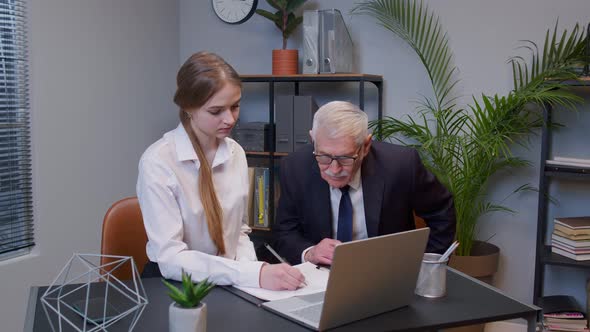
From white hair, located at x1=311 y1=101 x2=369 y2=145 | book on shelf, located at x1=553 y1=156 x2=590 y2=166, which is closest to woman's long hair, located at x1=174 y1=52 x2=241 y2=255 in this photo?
white hair, located at x1=311 y1=101 x2=369 y2=145

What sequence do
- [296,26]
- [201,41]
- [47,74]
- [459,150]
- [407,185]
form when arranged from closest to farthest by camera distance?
[407,185], [47,74], [459,150], [296,26], [201,41]

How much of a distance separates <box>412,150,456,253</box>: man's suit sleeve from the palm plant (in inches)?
29.5

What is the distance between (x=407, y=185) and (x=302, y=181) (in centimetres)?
38

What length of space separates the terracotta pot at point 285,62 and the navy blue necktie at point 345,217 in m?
1.59

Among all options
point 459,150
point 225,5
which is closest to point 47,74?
point 225,5

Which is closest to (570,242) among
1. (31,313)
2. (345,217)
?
(345,217)

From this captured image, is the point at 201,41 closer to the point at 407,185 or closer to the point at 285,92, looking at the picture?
the point at 285,92

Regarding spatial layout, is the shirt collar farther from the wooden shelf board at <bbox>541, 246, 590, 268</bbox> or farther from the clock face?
the clock face

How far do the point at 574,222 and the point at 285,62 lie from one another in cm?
177

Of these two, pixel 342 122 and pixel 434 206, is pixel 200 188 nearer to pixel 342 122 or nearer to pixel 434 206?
pixel 342 122

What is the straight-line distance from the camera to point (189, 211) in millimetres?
1875

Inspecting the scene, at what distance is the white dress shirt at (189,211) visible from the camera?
66.7 inches

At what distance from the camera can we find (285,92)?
388 cm

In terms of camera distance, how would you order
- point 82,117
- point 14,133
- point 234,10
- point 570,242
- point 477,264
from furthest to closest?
1. point 234,10
2. point 82,117
3. point 477,264
4. point 570,242
5. point 14,133
